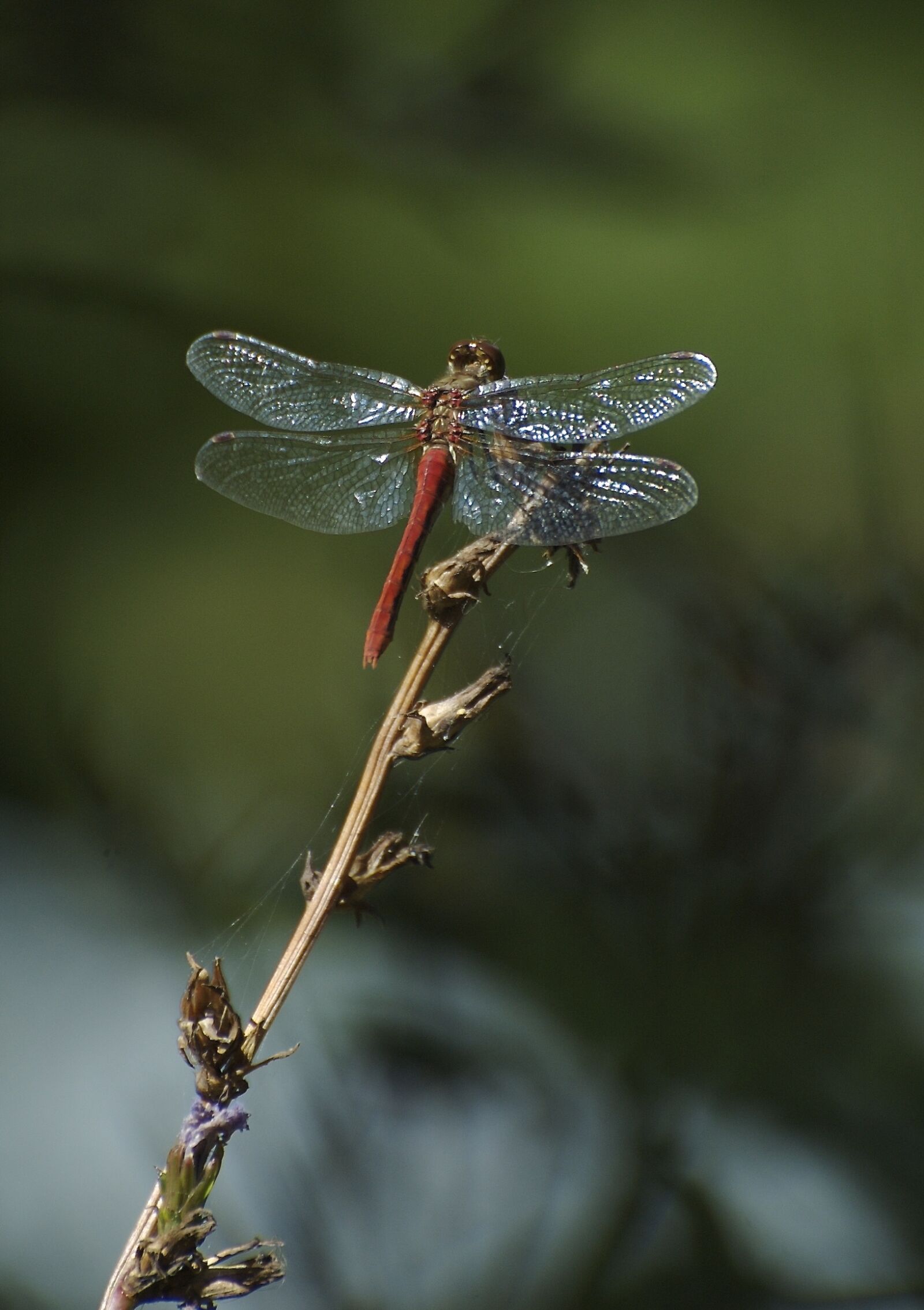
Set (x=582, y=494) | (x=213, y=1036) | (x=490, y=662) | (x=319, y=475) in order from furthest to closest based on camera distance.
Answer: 1. (x=490, y=662)
2. (x=319, y=475)
3. (x=582, y=494)
4. (x=213, y=1036)

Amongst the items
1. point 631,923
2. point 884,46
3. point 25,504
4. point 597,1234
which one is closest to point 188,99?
point 25,504

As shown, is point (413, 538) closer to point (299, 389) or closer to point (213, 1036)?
point (299, 389)

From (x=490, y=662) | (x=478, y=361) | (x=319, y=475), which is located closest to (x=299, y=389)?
(x=319, y=475)

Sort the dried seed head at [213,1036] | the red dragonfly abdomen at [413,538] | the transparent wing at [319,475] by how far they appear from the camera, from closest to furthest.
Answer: the dried seed head at [213,1036]
the red dragonfly abdomen at [413,538]
the transparent wing at [319,475]

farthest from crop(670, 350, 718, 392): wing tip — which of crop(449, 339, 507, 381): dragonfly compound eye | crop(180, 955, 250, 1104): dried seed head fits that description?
crop(180, 955, 250, 1104): dried seed head

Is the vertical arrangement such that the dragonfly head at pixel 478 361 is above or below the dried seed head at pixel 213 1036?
above

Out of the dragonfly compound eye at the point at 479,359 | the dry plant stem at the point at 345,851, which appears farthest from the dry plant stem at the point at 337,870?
the dragonfly compound eye at the point at 479,359

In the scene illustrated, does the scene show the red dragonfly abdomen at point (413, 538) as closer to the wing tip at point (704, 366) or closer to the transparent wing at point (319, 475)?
the transparent wing at point (319, 475)
